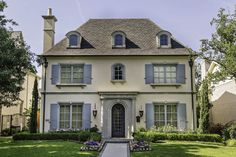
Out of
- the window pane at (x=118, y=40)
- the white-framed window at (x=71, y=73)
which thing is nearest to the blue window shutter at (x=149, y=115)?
the window pane at (x=118, y=40)

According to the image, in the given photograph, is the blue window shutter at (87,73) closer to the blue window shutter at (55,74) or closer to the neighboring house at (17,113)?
the blue window shutter at (55,74)

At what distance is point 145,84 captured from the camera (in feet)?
69.2

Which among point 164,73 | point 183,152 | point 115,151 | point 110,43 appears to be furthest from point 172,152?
point 110,43

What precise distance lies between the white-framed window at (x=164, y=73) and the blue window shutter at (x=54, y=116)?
7.63 metres

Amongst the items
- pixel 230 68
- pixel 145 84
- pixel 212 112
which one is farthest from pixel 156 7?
pixel 212 112

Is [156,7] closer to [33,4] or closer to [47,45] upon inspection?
[33,4]

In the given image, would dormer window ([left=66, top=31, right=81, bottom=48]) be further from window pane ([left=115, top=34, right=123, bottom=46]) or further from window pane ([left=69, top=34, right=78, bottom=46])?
window pane ([left=115, top=34, right=123, bottom=46])

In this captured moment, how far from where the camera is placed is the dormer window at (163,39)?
859 inches

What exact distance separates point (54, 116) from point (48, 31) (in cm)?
691

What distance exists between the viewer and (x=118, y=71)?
21406mm

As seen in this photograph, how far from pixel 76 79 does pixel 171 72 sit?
7162 millimetres

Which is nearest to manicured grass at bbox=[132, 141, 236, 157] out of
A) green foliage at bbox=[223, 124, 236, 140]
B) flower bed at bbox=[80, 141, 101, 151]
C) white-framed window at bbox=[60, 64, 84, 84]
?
flower bed at bbox=[80, 141, 101, 151]

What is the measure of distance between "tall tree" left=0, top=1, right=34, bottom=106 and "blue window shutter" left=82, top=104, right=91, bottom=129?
16.0 feet

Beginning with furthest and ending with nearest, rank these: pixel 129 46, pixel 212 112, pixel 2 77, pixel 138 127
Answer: pixel 212 112, pixel 129 46, pixel 138 127, pixel 2 77
